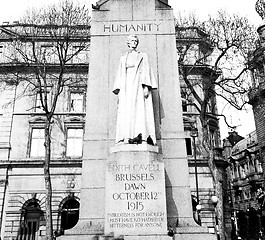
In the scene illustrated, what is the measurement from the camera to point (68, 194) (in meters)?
29.7

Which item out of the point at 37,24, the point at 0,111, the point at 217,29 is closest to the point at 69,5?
Result: the point at 37,24

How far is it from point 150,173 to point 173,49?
4745 millimetres

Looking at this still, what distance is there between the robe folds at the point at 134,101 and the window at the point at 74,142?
2290cm

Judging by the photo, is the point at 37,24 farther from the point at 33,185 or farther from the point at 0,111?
the point at 33,185

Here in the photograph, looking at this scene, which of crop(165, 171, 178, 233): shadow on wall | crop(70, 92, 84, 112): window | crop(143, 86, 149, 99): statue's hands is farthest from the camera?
crop(70, 92, 84, 112): window

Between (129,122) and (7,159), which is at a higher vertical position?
(7,159)

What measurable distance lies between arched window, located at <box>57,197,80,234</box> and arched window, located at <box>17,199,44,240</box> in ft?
6.50

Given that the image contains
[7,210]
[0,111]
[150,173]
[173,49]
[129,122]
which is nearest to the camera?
Answer: [150,173]

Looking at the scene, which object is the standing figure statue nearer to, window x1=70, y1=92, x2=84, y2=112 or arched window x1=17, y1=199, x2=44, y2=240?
arched window x1=17, y1=199, x2=44, y2=240

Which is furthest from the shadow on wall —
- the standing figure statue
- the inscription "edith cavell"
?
the inscription "edith cavell"

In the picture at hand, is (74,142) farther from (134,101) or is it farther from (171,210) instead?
(171,210)

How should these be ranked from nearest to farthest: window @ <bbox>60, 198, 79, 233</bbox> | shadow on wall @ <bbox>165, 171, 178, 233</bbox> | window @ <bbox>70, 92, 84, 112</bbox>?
shadow on wall @ <bbox>165, 171, 178, 233</bbox>
window @ <bbox>60, 198, 79, 233</bbox>
window @ <bbox>70, 92, 84, 112</bbox>

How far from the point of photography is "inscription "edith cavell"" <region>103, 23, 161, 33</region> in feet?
36.3

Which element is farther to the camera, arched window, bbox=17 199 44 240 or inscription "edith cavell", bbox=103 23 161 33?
arched window, bbox=17 199 44 240
